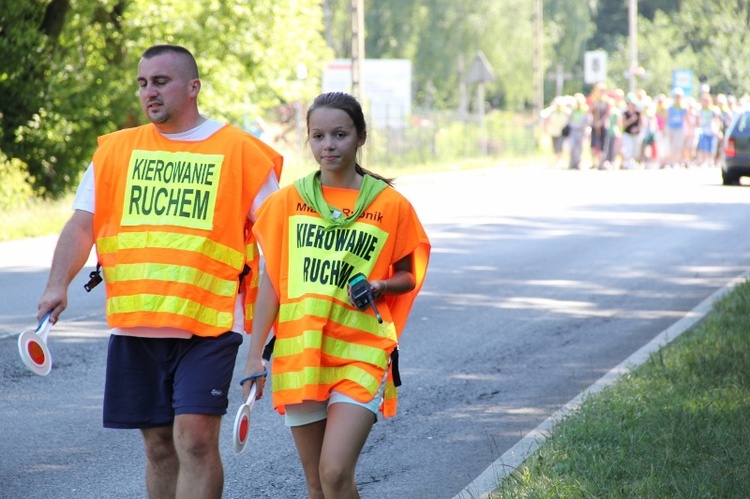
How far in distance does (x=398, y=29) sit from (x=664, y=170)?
127 feet

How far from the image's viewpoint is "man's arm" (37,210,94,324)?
4281mm

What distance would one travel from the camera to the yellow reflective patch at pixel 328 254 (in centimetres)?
413

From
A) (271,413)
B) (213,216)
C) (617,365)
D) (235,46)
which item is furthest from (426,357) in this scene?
(235,46)

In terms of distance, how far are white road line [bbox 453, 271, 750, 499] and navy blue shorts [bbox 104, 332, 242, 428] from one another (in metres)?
1.36

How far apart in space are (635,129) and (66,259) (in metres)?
29.4

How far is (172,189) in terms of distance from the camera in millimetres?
4402

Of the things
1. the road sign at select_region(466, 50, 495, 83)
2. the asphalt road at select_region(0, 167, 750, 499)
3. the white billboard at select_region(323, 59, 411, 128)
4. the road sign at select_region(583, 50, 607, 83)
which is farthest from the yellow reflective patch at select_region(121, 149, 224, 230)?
the road sign at select_region(583, 50, 607, 83)

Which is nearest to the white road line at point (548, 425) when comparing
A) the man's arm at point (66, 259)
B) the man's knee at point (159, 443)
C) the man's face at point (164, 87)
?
the man's knee at point (159, 443)

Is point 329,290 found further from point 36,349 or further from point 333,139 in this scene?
point 36,349

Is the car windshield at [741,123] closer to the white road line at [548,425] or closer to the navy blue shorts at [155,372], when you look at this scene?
the white road line at [548,425]

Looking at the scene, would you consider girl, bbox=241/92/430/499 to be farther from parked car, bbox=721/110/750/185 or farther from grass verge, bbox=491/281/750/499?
parked car, bbox=721/110/750/185

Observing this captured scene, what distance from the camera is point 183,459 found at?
425cm

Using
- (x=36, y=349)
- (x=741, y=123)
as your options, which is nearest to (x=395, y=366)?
(x=36, y=349)

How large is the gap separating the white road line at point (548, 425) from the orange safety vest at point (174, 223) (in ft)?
4.93
